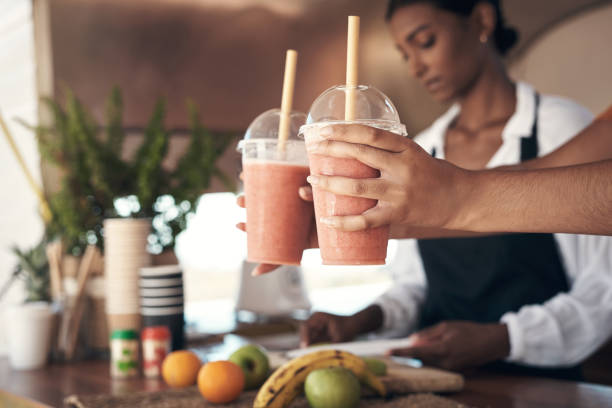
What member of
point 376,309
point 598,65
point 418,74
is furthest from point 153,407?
point 598,65

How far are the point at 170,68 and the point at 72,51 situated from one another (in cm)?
41

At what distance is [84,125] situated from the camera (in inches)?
91.8

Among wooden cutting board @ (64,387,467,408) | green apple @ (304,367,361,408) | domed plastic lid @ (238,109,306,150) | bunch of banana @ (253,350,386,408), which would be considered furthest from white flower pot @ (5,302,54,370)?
domed plastic lid @ (238,109,306,150)

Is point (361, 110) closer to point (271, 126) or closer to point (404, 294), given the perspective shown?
point (271, 126)

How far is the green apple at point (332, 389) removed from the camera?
52.3 inches

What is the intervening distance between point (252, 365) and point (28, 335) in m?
0.89

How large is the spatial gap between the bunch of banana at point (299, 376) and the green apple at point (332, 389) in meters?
0.05

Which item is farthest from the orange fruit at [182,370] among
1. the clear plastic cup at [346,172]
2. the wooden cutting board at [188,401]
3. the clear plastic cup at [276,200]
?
the clear plastic cup at [346,172]

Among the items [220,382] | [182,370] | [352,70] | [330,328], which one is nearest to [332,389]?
[220,382]

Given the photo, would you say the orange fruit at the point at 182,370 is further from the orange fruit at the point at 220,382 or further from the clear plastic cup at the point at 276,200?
the clear plastic cup at the point at 276,200

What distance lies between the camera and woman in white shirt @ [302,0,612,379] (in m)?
1.94

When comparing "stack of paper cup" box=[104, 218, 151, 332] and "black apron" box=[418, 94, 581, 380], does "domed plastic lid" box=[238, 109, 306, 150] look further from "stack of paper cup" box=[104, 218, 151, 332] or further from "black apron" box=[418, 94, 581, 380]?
"black apron" box=[418, 94, 581, 380]

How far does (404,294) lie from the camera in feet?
7.98

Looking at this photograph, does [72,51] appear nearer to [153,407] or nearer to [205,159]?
[205,159]
